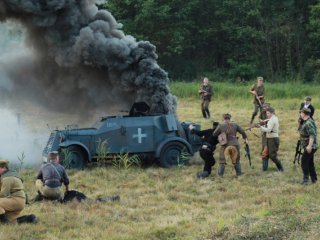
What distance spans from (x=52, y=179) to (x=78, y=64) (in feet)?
21.1

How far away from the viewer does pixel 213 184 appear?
1498 cm

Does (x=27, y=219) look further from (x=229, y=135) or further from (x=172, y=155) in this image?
(x=172, y=155)

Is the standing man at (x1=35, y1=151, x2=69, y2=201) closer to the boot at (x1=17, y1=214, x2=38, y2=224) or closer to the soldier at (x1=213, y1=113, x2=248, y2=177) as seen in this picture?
the boot at (x1=17, y1=214, x2=38, y2=224)

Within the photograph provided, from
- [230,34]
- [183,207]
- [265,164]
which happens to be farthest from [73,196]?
[230,34]

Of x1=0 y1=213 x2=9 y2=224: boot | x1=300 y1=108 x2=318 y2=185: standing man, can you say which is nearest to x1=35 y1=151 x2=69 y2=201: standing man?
x1=0 y1=213 x2=9 y2=224: boot

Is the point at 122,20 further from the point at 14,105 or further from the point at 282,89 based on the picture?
the point at 14,105

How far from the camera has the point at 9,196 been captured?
11.3 metres

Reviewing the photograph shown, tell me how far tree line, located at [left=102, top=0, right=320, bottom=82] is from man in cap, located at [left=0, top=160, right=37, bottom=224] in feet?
101

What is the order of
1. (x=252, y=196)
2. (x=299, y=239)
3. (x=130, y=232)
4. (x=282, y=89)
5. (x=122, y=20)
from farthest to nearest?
(x=122, y=20) → (x=282, y=89) → (x=252, y=196) → (x=130, y=232) → (x=299, y=239)

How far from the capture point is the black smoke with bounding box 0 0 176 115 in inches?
724

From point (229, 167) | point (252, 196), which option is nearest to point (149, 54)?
point (229, 167)

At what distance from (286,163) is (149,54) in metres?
4.85

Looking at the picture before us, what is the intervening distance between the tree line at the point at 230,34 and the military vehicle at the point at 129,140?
24.7 meters

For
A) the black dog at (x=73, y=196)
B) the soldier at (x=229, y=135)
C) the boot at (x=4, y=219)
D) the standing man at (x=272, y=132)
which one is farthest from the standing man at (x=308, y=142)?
the boot at (x=4, y=219)
